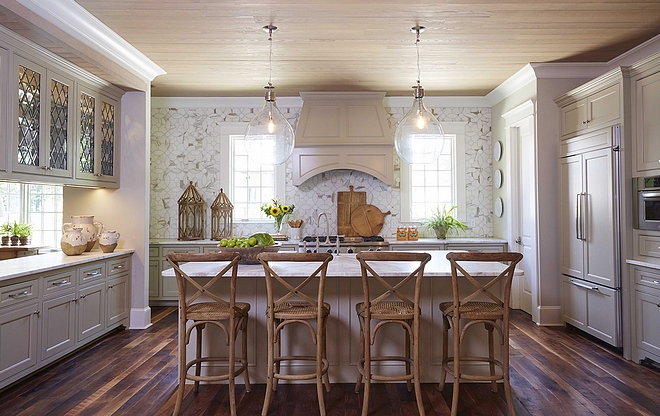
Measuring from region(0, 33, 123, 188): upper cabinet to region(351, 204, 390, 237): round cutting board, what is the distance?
2982 millimetres

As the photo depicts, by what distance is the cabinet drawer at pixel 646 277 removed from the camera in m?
3.46

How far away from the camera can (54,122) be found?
152 inches

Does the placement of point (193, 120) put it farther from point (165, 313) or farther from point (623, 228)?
point (623, 228)

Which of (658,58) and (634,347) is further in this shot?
(634,347)

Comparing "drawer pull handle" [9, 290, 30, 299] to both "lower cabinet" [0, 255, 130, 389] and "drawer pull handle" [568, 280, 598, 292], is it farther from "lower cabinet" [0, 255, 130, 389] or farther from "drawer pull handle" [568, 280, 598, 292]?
"drawer pull handle" [568, 280, 598, 292]

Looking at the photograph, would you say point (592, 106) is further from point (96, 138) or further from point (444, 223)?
point (96, 138)

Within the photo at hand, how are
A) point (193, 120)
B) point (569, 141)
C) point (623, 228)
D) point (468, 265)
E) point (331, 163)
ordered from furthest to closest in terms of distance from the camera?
1. point (193, 120)
2. point (331, 163)
3. point (569, 141)
4. point (623, 228)
5. point (468, 265)

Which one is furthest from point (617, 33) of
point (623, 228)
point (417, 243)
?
point (417, 243)

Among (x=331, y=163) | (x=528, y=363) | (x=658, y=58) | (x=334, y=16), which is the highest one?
(x=334, y=16)

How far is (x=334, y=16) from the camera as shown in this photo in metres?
3.59

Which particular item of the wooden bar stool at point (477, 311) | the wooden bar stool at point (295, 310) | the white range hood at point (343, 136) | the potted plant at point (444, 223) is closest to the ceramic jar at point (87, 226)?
the white range hood at point (343, 136)

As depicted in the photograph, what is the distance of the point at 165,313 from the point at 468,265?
374cm

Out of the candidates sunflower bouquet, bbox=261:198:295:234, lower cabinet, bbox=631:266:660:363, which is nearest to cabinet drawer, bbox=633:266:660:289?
lower cabinet, bbox=631:266:660:363

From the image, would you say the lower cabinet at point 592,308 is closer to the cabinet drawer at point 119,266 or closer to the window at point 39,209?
the cabinet drawer at point 119,266
